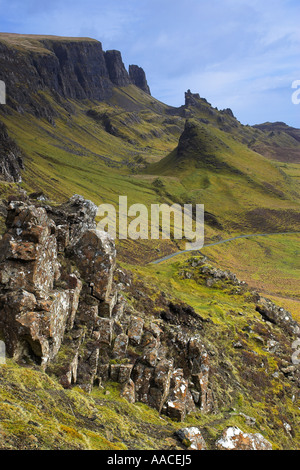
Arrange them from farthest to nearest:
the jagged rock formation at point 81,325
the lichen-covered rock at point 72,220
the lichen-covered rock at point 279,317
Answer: the lichen-covered rock at point 279,317 → the lichen-covered rock at point 72,220 → the jagged rock formation at point 81,325

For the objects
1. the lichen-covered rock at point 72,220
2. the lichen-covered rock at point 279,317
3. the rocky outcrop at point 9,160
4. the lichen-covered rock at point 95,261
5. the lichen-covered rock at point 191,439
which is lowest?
the lichen-covered rock at point 279,317

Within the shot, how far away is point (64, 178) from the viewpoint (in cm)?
17162

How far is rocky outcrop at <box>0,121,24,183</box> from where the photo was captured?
11404 centimetres

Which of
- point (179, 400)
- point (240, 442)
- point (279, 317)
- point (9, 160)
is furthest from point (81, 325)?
point (9, 160)

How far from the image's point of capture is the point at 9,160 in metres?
122

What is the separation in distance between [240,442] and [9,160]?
13204 cm

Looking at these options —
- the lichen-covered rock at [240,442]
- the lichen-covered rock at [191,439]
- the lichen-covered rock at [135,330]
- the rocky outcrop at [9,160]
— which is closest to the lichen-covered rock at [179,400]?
the lichen-covered rock at [191,439]

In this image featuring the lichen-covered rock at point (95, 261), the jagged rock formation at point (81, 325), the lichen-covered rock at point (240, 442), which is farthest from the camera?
the lichen-covered rock at point (95, 261)

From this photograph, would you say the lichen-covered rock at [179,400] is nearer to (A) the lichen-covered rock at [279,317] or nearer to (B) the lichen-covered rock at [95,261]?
(B) the lichen-covered rock at [95,261]

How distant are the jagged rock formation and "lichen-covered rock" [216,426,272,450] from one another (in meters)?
3.76

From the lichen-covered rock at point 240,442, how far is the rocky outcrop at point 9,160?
110m

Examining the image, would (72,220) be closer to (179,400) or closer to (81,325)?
(81,325)

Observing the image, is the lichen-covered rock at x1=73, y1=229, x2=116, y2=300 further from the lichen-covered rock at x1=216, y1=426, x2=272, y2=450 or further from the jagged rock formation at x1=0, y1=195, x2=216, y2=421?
the lichen-covered rock at x1=216, y1=426, x2=272, y2=450

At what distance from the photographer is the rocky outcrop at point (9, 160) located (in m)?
114
